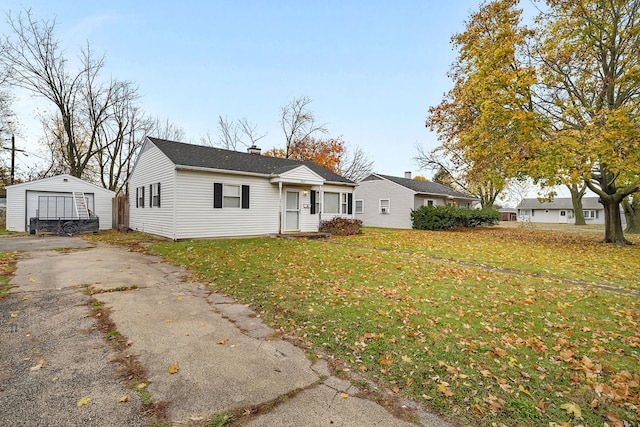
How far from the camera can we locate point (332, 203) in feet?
60.2

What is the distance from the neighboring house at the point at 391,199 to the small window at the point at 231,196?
1269cm

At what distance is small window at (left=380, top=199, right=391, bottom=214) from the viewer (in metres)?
25.0

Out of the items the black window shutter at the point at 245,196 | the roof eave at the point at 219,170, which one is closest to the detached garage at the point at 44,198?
the roof eave at the point at 219,170

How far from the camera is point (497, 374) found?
3.04m

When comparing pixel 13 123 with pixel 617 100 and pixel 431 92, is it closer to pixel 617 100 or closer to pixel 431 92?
pixel 431 92

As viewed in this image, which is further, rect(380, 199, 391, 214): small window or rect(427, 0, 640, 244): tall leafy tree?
rect(380, 199, 391, 214): small window

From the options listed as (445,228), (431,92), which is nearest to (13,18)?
(431,92)

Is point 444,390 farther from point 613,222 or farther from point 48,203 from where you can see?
point 48,203

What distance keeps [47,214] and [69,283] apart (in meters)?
14.7

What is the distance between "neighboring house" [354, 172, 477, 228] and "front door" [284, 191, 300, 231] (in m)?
9.49

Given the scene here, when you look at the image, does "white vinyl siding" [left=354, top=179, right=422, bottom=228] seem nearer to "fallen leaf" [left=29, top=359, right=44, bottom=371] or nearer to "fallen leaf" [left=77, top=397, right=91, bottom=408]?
"fallen leaf" [left=29, top=359, right=44, bottom=371]

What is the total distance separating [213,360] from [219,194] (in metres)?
11.3

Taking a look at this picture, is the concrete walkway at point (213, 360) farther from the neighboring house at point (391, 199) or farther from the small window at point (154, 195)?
the neighboring house at point (391, 199)

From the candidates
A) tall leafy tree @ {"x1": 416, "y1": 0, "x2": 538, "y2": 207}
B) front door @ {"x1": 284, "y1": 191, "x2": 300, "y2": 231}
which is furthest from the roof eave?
tall leafy tree @ {"x1": 416, "y1": 0, "x2": 538, "y2": 207}
